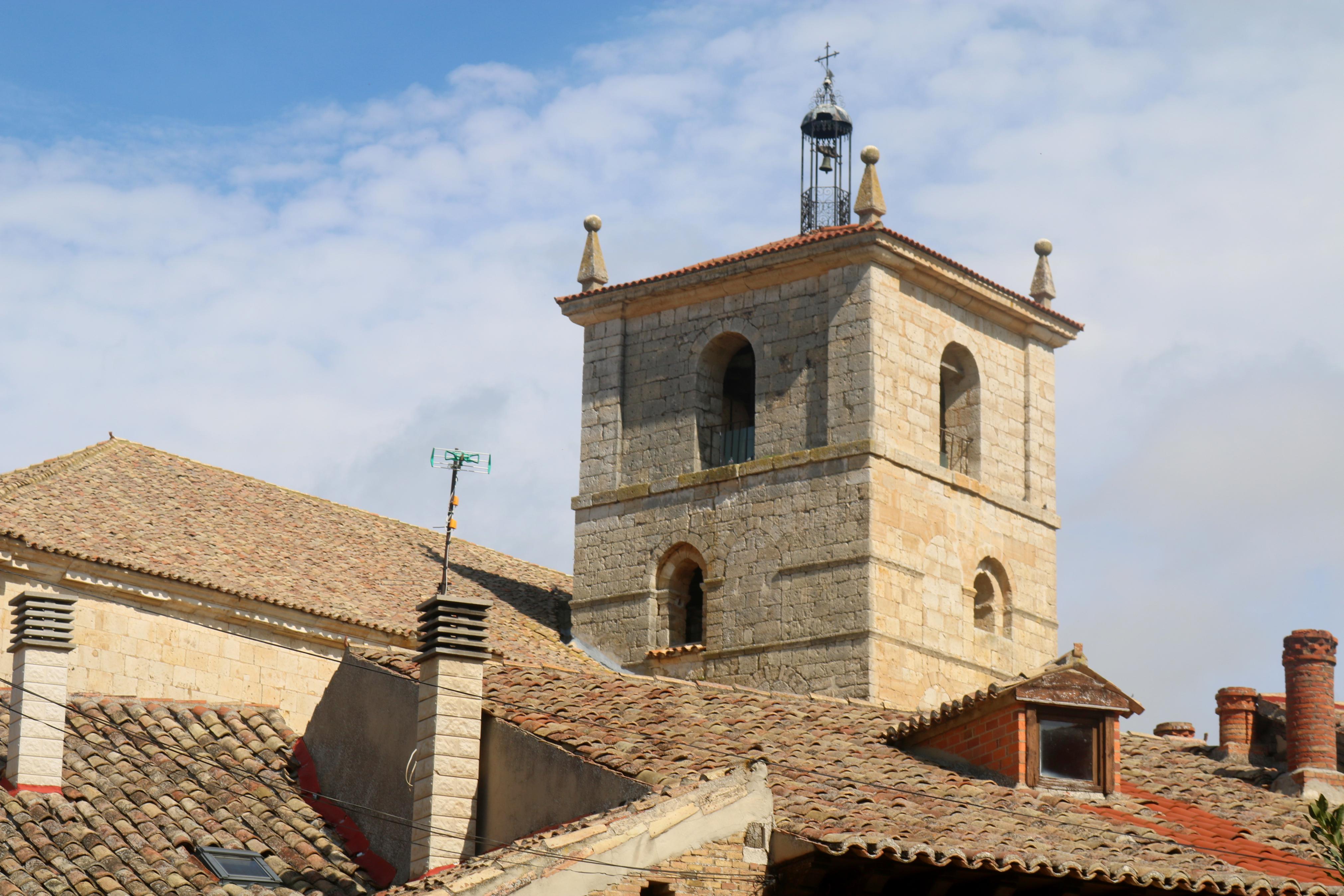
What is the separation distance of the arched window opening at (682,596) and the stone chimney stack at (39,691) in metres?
11.8

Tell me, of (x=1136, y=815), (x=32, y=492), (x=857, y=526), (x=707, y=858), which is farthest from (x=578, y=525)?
(x=707, y=858)

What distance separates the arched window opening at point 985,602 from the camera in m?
28.6

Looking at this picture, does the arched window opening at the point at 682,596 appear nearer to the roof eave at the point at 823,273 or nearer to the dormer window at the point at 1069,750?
the roof eave at the point at 823,273

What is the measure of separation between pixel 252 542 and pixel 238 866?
8.30 metres

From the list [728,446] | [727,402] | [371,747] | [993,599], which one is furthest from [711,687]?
[727,402]

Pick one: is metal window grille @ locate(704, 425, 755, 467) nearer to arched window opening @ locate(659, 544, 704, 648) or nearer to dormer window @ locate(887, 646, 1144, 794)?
arched window opening @ locate(659, 544, 704, 648)

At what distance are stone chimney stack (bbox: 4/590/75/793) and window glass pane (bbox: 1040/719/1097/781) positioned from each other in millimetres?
7833

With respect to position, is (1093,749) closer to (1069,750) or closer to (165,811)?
(1069,750)

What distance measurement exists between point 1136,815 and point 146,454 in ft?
44.9

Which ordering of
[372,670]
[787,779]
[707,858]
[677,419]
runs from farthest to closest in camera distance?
[677,419] < [372,670] < [787,779] < [707,858]

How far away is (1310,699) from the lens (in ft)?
66.9

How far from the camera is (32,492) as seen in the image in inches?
910

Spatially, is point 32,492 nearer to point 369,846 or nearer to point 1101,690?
point 369,846

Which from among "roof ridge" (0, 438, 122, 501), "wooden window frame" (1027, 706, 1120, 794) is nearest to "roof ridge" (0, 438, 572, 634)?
"roof ridge" (0, 438, 122, 501)
